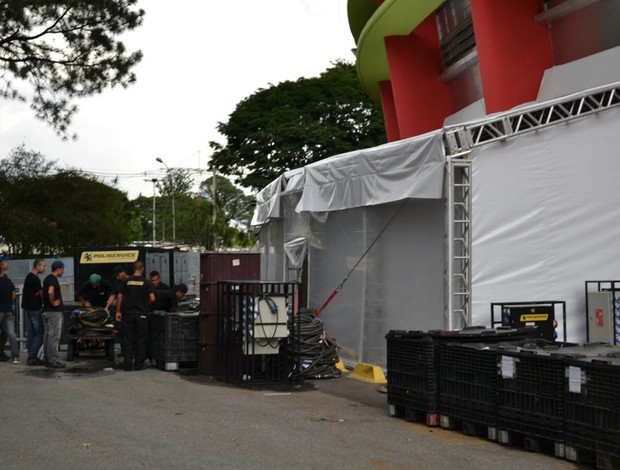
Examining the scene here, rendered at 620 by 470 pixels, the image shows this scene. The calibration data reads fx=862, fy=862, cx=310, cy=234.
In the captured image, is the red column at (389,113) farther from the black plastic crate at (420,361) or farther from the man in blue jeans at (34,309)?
the black plastic crate at (420,361)

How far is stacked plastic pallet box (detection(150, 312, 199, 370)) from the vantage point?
615 inches

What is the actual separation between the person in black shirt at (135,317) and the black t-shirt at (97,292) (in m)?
2.88

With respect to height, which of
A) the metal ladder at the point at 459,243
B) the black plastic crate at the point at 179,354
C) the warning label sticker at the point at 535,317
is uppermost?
the metal ladder at the point at 459,243

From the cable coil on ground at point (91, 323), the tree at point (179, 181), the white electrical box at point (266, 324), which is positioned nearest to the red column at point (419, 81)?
the cable coil on ground at point (91, 323)

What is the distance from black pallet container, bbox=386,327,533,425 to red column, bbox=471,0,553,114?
956 cm

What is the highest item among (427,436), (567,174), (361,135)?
(361,135)

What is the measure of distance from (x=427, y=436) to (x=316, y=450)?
5.09 ft

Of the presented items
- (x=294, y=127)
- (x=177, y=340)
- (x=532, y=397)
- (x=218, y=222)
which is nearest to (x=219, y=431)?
(x=532, y=397)

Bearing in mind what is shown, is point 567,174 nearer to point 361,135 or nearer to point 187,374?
point 187,374

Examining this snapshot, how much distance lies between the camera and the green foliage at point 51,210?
4497 centimetres

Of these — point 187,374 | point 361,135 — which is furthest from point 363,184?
point 361,135

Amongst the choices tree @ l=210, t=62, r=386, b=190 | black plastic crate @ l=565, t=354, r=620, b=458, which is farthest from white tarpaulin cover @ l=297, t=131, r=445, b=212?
tree @ l=210, t=62, r=386, b=190

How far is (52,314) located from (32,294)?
3.03 feet

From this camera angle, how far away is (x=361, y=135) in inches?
1766
